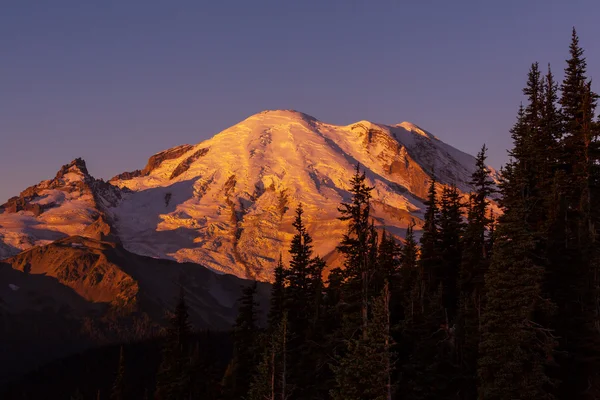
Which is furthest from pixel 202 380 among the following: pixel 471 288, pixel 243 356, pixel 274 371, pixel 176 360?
pixel 471 288

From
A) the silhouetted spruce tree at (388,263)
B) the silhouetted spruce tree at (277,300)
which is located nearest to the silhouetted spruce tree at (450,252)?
the silhouetted spruce tree at (388,263)

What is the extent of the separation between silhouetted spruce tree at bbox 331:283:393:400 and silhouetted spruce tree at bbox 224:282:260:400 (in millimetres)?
23977

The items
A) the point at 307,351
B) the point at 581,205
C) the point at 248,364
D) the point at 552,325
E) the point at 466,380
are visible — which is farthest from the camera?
the point at 248,364

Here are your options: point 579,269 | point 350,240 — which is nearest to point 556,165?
point 579,269

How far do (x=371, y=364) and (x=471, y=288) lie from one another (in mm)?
21723

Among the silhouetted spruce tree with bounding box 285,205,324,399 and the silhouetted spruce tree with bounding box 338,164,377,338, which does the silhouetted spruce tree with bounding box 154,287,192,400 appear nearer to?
the silhouetted spruce tree with bounding box 285,205,324,399

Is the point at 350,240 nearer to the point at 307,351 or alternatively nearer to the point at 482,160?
the point at 307,351

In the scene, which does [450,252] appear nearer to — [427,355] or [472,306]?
[472,306]

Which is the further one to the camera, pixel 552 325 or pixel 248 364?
pixel 248 364

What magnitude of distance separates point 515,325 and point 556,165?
27.1 metres

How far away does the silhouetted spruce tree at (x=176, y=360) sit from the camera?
77.1 m

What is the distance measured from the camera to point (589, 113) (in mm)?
58875

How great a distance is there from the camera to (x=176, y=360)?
77.8 metres

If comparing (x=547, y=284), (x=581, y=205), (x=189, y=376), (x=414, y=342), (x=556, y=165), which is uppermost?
(x=556, y=165)
